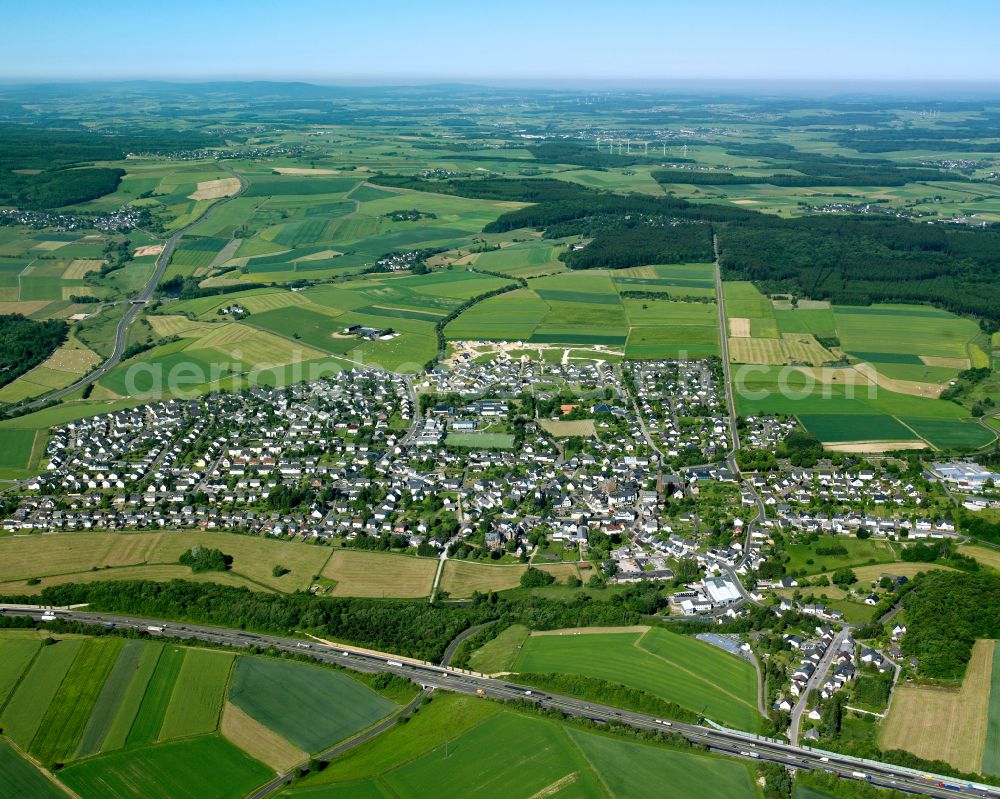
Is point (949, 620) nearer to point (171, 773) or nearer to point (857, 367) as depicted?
point (171, 773)

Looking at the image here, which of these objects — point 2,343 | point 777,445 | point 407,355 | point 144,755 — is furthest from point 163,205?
point 144,755

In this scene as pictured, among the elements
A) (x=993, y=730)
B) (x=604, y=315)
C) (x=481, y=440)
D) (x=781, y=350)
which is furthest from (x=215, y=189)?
(x=993, y=730)

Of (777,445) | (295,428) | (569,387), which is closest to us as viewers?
(777,445)

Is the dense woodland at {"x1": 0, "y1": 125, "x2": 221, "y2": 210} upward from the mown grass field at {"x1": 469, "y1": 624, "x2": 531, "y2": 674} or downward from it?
upward

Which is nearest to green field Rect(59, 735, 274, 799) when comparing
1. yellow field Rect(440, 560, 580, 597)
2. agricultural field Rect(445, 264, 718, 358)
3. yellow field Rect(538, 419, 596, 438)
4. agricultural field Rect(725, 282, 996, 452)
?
yellow field Rect(440, 560, 580, 597)

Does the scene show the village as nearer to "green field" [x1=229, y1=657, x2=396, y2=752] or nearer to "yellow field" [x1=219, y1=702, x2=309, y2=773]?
"green field" [x1=229, y1=657, x2=396, y2=752]

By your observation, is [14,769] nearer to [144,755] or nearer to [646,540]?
[144,755]
